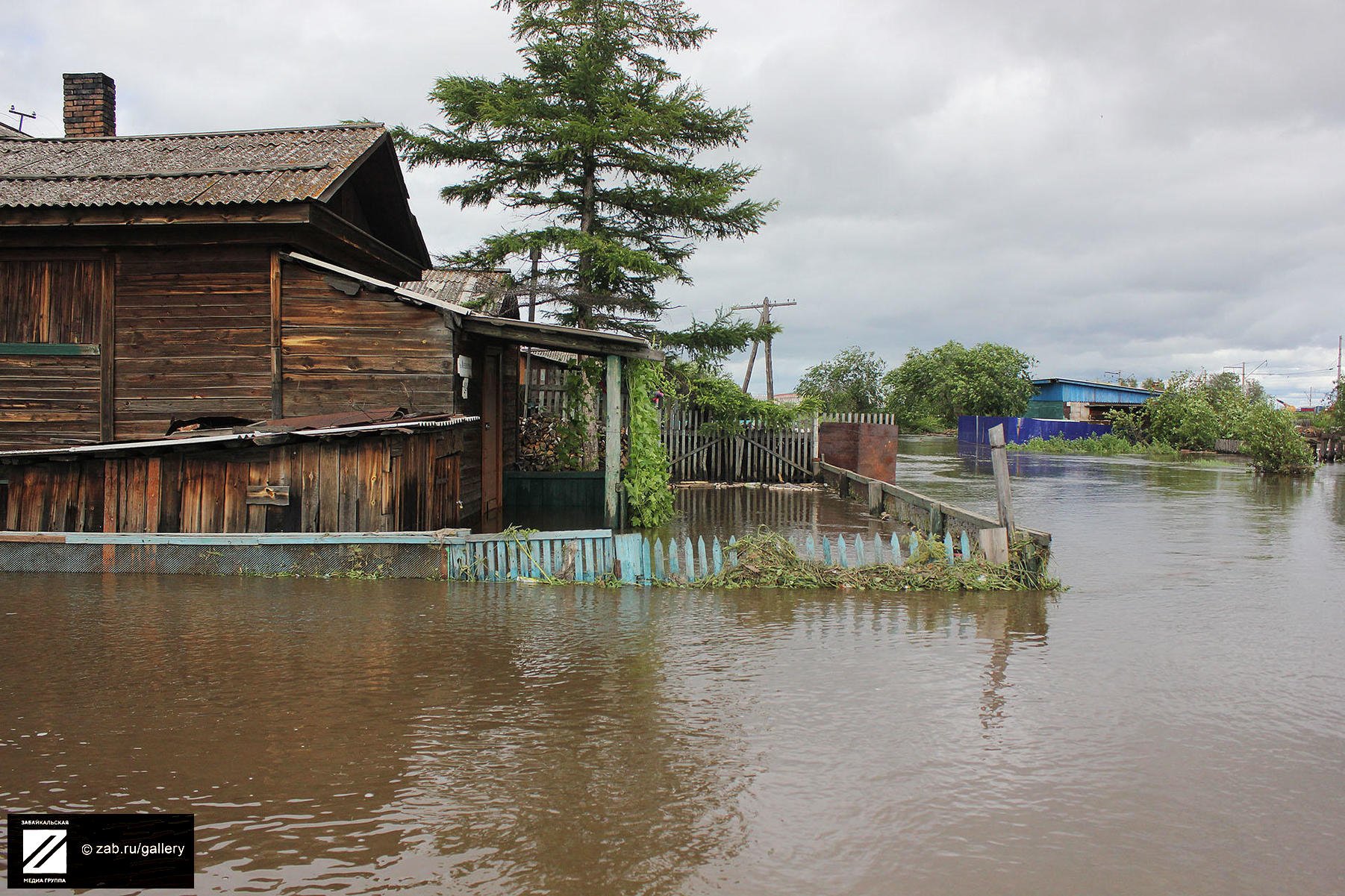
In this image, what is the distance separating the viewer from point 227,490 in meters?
10.3

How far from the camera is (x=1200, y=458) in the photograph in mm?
37969

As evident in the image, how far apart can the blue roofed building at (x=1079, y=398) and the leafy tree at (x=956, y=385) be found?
1.58 m

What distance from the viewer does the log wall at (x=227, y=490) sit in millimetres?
10258

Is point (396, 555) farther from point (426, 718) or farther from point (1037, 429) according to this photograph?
point (1037, 429)

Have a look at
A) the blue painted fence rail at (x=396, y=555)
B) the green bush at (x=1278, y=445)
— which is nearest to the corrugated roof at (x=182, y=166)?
the blue painted fence rail at (x=396, y=555)

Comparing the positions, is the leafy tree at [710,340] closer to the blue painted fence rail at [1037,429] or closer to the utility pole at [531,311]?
the utility pole at [531,311]

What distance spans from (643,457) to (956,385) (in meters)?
50.0

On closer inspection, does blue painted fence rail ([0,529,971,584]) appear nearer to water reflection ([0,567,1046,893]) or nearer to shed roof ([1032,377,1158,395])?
water reflection ([0,567,1046,893])

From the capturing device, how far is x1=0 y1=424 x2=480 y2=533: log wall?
1026 centimetres

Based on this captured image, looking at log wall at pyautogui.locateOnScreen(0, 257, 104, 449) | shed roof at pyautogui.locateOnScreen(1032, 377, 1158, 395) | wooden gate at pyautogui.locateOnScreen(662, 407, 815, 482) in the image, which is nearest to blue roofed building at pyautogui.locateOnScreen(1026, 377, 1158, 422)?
shed roof at pyautogui.locateOnScreen(1032, 377, 1158, 395)

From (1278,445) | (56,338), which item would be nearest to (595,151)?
(56,338)

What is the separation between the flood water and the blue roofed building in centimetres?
5296

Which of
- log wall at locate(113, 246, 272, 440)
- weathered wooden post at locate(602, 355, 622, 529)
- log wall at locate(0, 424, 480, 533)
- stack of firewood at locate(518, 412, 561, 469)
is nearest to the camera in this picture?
log wall at locate(0, 424, 480, 533)

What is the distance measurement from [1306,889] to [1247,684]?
3.26 metres
